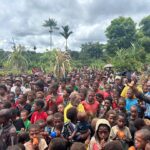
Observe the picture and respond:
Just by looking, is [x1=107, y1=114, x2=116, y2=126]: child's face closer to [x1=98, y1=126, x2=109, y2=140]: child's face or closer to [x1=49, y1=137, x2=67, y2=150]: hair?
[x1=98, y1=126, x2=109, y2=140]: child's face

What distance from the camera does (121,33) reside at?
52281mm

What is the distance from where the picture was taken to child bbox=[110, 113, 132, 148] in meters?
4.47

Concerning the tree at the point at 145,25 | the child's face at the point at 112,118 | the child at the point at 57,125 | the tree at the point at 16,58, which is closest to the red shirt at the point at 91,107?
the child's face at the point at 112,118

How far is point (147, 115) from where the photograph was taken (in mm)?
6047

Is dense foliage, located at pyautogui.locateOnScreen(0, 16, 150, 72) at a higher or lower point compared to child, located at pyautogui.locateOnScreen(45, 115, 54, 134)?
higher

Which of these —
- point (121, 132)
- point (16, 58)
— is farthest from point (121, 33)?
point (121, 132)

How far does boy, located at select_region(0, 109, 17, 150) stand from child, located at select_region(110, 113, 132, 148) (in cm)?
136

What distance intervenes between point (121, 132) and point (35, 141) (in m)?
1.30

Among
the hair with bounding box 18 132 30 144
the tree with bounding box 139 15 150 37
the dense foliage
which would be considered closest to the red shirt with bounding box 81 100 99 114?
the hair with bounding box 18 132 30 144

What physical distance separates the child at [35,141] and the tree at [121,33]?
43653 millimetres

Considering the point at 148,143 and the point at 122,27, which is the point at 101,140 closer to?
the point at 148,143

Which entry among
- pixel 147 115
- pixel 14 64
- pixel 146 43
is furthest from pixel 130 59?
pixel 147 115

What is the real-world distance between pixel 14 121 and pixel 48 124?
588 millimetres

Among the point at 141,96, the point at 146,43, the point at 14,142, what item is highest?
the point at 146,43
